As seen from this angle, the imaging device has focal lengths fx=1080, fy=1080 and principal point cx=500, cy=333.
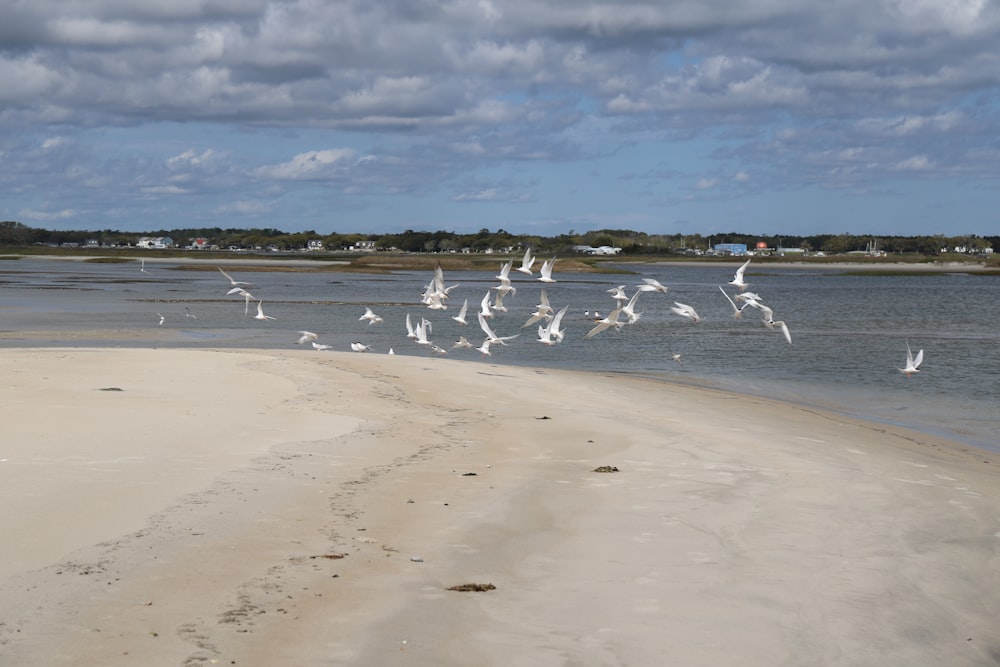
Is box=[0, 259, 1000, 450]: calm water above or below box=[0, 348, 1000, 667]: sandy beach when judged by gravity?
below

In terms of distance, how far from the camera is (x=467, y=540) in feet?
32.0

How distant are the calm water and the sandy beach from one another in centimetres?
800

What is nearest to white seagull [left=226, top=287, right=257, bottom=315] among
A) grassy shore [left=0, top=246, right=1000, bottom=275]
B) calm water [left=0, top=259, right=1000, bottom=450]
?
calm water [left=0, top=259, right=1000, bottom=450]

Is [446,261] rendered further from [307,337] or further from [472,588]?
[472,588]

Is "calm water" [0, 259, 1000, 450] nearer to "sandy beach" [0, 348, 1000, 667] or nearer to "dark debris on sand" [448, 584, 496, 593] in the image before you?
"sandy beach" [0, 348, 1000, 667]

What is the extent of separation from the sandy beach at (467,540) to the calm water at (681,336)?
8.00 meters

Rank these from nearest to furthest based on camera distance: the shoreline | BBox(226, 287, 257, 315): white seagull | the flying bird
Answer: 1. the flying bird
2. BBox(226, 287, 257, 315): white seagull
3. the shoreline

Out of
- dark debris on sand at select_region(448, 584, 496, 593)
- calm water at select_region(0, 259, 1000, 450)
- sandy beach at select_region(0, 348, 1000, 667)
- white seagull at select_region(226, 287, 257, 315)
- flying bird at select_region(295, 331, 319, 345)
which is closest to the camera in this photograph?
sandy beach at select_region(0, 348, 1000, 667)

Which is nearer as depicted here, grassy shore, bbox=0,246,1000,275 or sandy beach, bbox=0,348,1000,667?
sandy beach, bbox=0,348,1000,667

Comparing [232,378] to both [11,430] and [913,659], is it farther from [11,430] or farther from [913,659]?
[913,659]

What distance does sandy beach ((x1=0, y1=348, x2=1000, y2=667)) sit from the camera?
7289 millimetres

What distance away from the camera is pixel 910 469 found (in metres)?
15.2

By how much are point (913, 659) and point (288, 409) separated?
11740 mm

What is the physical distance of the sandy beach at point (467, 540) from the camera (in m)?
7.29
